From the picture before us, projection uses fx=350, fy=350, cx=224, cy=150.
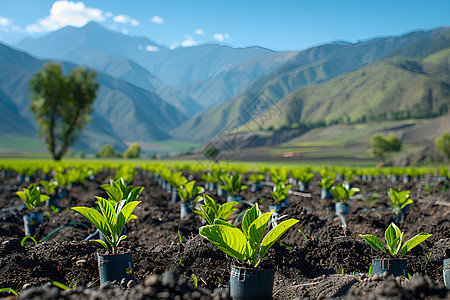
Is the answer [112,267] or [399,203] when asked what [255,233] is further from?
[399,203]

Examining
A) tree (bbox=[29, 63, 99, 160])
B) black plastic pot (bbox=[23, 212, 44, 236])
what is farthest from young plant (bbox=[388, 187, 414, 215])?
tree (bbox=[29, 63, 99, 160])

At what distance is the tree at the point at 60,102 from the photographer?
37062 millimetres

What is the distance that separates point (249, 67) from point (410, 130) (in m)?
112

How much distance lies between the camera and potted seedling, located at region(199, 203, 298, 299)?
215 centimetres

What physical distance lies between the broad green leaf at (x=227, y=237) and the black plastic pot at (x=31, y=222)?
3.92 m

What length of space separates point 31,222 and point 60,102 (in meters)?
36.7

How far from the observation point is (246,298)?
218 cm

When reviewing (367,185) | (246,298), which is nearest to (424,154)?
(367,185)

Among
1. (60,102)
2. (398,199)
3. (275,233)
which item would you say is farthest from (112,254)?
(60,102)

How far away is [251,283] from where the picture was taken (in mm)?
2154

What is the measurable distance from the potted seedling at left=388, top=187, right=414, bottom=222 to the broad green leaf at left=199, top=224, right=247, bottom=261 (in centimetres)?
417

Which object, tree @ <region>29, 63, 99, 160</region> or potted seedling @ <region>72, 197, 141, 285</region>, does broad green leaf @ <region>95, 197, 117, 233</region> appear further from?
tree @ <region>29, 63, 99, 160</region>

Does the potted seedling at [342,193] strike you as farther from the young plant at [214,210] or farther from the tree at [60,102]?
the tree at [60,102]

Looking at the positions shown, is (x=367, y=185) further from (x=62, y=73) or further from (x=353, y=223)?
(x=62, y=73)
